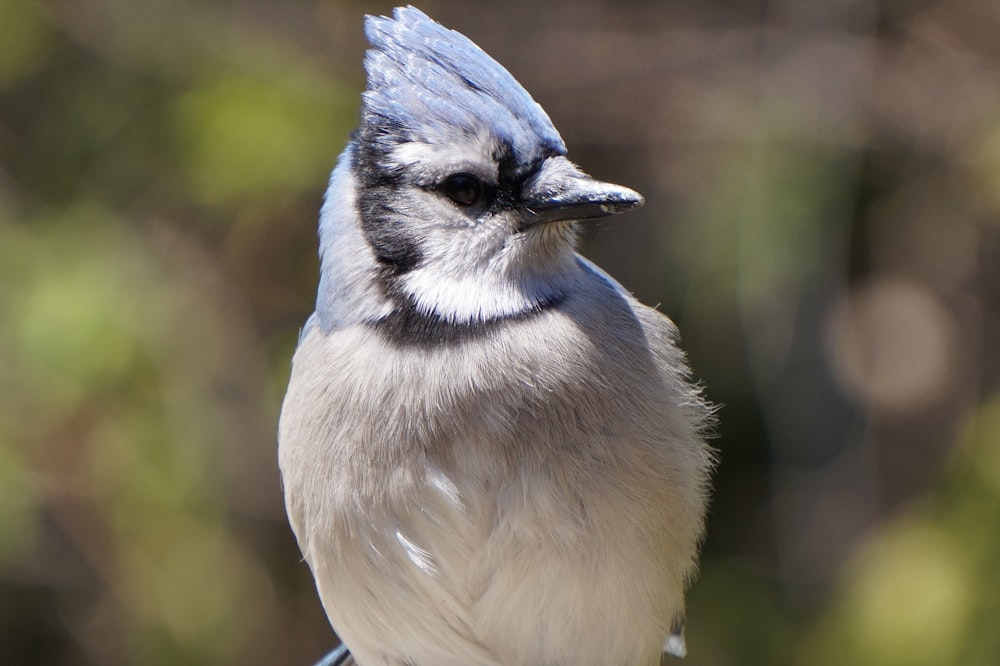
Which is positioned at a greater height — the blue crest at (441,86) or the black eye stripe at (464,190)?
the blue crest at (441,86)

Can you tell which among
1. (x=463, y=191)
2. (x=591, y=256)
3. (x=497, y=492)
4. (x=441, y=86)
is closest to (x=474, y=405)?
(x=497, y=492)

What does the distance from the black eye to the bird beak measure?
7 cm

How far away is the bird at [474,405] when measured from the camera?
1.90 meters

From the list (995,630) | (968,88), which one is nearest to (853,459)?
(995,630)

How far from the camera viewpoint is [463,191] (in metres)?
1.94

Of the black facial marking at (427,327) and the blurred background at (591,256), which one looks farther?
the blurred background at (591,256)

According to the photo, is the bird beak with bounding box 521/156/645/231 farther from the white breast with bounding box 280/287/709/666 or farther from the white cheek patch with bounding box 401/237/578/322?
the white breast with bounding box 280/287/709/666

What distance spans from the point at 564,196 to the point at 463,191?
16 centimetres

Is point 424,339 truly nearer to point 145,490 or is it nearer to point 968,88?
point 145,490

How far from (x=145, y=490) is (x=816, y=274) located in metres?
1.94

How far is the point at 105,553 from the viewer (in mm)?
3467

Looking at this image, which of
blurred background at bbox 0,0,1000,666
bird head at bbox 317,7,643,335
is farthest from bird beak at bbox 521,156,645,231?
blurred background at bbox 0,0,1000,666

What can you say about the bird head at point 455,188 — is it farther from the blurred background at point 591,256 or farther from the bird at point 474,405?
the blurred background at point 591,256

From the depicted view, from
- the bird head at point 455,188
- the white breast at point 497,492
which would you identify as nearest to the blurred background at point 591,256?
the white breast at point 497,492
